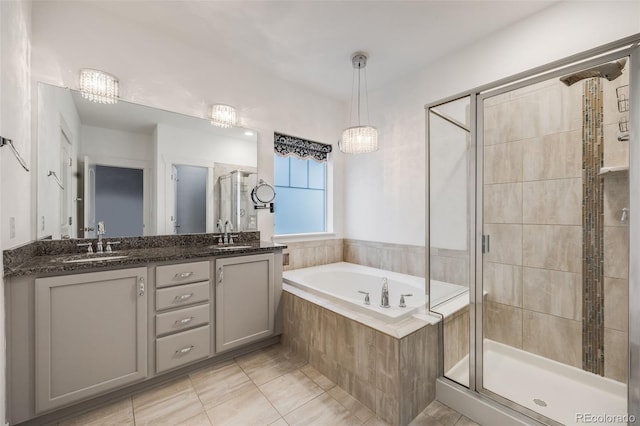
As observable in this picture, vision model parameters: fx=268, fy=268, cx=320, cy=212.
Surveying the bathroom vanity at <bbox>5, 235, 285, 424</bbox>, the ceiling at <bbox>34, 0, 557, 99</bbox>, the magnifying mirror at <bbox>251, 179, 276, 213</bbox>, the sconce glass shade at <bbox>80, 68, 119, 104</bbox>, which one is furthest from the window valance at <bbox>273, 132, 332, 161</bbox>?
the sconce glass shade at <bbox>80, 68, 119, 104</bbox>

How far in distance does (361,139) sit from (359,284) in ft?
5.10

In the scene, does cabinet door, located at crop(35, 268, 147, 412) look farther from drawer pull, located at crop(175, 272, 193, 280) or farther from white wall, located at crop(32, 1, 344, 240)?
white wall, located at crop(32, 1, 344, 240)

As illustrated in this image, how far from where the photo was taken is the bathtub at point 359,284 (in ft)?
6.27

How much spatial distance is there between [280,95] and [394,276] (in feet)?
7.62

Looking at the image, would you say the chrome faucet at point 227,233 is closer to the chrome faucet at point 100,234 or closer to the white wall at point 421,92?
the chrome faucet at point 100,234

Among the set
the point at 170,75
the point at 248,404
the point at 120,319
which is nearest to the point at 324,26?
the point at 170,75

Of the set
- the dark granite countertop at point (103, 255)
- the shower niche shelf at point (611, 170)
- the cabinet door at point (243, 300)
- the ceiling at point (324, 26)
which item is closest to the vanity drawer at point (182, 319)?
the cabinet door at point (243, 300)

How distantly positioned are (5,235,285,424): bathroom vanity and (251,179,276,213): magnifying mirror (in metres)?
0.67

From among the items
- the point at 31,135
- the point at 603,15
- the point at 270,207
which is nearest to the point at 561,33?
the point at 603,15

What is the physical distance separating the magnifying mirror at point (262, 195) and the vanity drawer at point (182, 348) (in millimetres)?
1263

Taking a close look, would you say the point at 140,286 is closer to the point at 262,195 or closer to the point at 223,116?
the point at 262,195

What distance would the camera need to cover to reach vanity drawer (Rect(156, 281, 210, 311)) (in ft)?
5.88

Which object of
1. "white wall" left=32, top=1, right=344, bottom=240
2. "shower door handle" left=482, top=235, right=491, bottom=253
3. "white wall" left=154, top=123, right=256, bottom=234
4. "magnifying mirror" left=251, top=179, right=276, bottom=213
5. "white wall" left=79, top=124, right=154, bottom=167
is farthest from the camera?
"magnifying mirror" left=251, top=179, right=276, bottom=213

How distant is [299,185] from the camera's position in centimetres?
340
